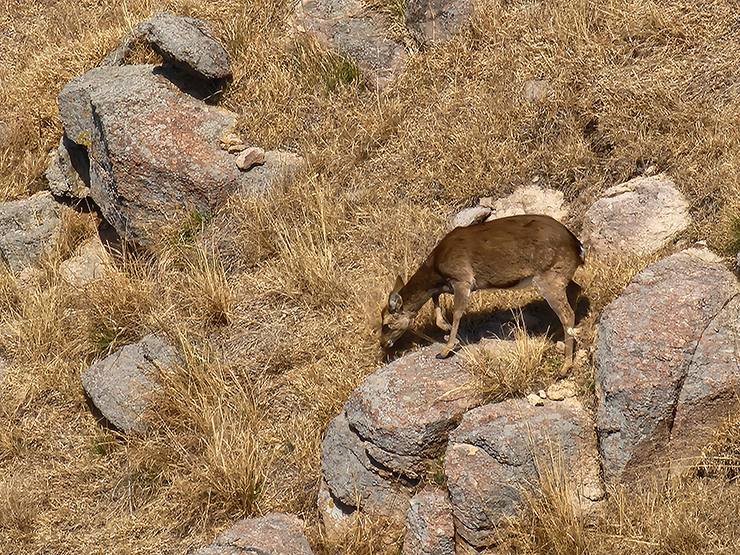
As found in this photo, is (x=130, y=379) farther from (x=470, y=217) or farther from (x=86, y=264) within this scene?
(x=470, y=217)

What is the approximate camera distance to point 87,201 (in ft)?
Answer: 37.2

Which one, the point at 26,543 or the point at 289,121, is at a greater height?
the point at 289,121

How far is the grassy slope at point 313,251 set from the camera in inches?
314

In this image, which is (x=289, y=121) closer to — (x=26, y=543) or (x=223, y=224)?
(x=223, y=224)

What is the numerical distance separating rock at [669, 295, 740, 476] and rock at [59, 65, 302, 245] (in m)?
5.19

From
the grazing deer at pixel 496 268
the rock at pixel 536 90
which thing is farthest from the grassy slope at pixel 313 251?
the grazing deer at pixel 496 268

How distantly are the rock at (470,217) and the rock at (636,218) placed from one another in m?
1.00

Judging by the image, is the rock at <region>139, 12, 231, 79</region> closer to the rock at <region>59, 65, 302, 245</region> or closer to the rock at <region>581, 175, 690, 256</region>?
the rock at <region>59, 65, 302, 245</region>

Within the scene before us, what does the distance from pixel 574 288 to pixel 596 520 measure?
197cm

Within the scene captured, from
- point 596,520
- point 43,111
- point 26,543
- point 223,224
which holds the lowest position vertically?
point 26,543

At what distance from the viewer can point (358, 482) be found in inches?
286

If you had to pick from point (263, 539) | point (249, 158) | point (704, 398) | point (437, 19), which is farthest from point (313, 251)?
point (704, 398)

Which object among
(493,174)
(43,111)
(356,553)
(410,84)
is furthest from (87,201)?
Result: (356,553)

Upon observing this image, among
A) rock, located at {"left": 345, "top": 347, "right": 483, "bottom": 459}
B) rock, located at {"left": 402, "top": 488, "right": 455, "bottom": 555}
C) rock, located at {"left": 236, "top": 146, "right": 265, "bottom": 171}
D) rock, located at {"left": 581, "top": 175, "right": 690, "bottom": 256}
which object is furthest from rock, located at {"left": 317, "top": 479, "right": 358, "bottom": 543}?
rock, located at {"left": 236, "top": 146, "right": 265, "bottom": 171}
